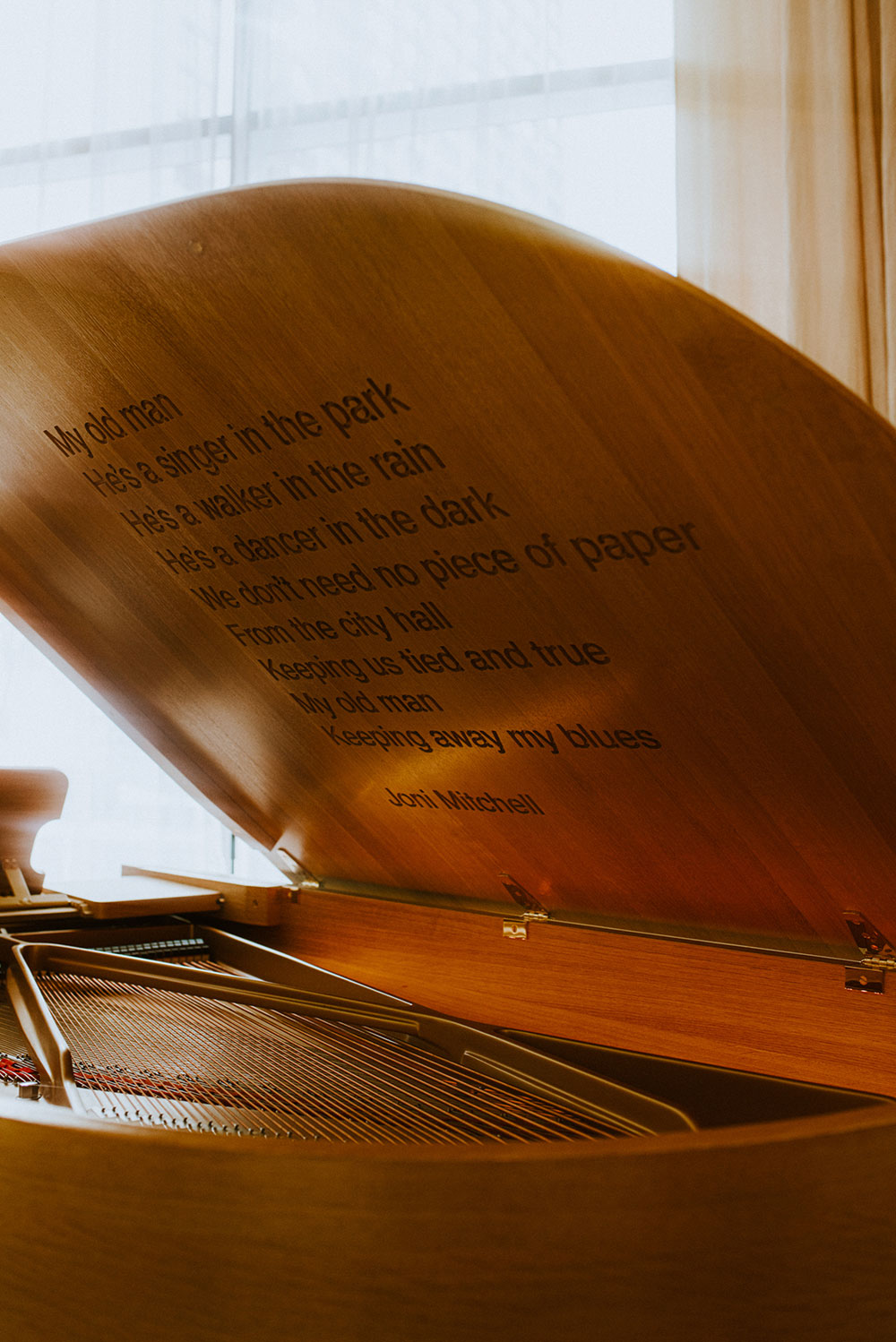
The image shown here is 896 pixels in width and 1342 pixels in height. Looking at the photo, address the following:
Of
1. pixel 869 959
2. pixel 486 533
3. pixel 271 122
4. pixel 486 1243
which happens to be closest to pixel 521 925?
pixel 869 959

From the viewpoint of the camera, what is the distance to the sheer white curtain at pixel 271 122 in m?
3.10

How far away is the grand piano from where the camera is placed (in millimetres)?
753

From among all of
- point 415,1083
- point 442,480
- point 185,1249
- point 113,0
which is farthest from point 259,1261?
point 113,0

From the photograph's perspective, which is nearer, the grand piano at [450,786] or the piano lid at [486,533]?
the grand piano at [450,786]

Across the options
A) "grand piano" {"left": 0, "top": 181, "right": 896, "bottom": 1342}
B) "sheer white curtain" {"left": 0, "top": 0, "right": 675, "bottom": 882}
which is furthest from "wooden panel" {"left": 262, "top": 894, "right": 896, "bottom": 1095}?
"sheer white curtain" {"left": 0, "top": 0, "right": 675, "bottom": 882}

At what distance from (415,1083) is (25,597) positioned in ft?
3.39

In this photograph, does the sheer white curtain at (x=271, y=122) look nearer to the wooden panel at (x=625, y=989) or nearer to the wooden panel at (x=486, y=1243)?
Answer: the wooden panel at (x=625, y=989)

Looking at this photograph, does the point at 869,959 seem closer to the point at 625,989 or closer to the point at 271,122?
the point at 625,989

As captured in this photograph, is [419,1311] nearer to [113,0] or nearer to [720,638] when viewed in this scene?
[720,638]

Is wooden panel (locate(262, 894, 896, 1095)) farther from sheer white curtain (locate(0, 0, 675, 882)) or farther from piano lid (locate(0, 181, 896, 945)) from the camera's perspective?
sheer white curtain (locate(0, 0, 675, 882))

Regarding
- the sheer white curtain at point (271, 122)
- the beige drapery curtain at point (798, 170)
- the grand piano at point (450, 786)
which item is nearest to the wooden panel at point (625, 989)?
the grand piano at point (450, 786)

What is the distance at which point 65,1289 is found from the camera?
77 cm

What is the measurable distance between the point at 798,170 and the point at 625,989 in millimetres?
1991

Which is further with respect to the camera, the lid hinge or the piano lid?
the lid hinge
